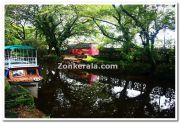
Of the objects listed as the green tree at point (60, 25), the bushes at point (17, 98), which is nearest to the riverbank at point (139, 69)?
the green tree at point (60, 25)

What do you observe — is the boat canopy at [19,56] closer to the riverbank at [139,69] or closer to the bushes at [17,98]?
the bushes at [17,98]

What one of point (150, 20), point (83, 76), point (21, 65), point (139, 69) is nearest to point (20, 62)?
point (21, 65)

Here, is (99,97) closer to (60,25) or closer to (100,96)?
(100,96)

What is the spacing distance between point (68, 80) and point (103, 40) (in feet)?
3.81

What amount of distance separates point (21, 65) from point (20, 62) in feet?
0.24

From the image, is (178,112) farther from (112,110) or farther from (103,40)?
(103,40)

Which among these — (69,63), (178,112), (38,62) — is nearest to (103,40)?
(69,63)

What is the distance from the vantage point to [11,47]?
8594 millimetres

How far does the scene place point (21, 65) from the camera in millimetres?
8914

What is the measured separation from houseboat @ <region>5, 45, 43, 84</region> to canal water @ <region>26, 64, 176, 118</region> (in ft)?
0.72

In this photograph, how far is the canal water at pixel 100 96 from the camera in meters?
8.50

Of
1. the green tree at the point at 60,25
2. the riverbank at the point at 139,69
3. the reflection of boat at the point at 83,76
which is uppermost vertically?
the green tree at the point at 60,25

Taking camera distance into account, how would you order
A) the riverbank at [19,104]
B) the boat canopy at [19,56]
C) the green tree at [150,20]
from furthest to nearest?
the boat canopy at [19,56], the green tree at [150,20], the riverbank at [19,104]

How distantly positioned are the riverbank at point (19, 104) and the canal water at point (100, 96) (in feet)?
0.59
